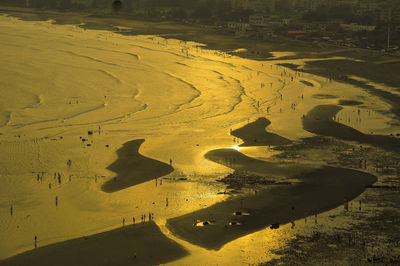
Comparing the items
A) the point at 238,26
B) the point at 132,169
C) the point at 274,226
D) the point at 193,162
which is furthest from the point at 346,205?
the point at 238,26

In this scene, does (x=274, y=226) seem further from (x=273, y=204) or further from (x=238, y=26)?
(x=238, y=26)

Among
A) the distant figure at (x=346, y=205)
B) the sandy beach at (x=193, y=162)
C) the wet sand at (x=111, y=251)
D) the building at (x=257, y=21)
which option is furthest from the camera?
the building at (x=257, y=21)

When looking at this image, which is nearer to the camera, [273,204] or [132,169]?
[273,204]

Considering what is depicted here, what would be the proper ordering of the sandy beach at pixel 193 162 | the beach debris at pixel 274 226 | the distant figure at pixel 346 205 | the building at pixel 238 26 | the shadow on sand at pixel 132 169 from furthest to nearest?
the building at pixel 238 26 < the shadow on sand at pixel 132 169 < the distant figure at pixel 346 205 < the beach debris at pixel 274 226 < the sandy beach at pixel 193 162

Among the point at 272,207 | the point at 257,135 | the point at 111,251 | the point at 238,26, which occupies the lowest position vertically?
the point at 111,251

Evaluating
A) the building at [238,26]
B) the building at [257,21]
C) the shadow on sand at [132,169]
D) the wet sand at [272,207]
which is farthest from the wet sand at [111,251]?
the building at [257,21]

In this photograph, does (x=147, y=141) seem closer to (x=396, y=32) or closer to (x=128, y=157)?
(x=128, y=157)

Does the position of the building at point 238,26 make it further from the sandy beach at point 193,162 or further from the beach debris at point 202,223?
the beach debris at point 202,223
